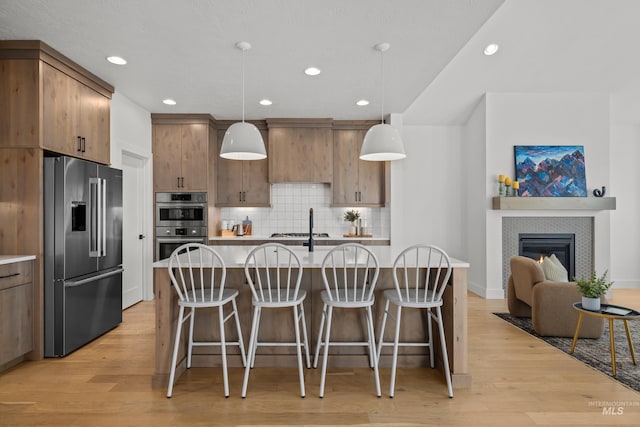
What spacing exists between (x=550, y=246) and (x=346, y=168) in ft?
10.2

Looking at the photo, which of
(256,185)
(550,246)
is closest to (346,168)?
(256,185)

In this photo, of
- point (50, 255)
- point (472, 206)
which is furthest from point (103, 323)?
point (472, 206)

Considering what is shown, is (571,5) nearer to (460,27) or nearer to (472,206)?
(460,27)

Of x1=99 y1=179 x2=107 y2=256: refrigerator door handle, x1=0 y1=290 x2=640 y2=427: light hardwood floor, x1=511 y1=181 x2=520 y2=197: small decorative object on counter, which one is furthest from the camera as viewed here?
x1=511 y1=181 x2=520 y2=197: small decorative object on counter

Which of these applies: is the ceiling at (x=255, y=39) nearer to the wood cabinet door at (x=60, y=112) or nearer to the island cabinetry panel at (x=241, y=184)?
the wood cabinet door at (x=60, y=112)

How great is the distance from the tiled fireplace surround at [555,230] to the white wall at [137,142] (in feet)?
16.2

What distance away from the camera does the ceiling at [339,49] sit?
262cm

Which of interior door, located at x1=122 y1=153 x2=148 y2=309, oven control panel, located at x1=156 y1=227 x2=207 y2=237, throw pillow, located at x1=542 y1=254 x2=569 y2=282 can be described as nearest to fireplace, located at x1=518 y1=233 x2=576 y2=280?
throw pillow, located at x1=542 y1=254 x2=569 y2=282

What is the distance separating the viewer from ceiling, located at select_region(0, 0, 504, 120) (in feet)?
8.41

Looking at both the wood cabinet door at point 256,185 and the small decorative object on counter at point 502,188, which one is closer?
the small decorative object on counter at point 502,188

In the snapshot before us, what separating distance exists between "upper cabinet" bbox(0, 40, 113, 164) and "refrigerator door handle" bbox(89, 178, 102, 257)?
1.17 feet

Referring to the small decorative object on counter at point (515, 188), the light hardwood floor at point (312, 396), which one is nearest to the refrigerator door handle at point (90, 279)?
the light hardwood floor at point (312, 396)

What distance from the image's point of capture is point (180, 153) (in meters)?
5.30

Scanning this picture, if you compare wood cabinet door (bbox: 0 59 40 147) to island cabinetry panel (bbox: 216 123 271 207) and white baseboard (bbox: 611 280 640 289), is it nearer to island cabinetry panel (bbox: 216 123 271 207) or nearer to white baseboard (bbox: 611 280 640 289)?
island cabinetry panel (bbox: 216 123 271 207)
